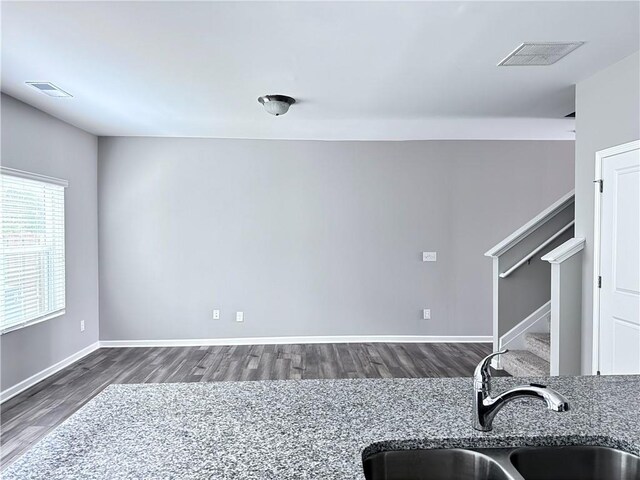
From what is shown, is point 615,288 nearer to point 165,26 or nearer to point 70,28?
point 165,26

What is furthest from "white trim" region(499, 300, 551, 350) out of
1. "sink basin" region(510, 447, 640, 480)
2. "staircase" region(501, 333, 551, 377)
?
"sink basin" region(510, 447, 640, 480)

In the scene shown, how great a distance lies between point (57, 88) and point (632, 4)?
156 inches

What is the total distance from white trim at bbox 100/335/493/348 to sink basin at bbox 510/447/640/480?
4.57 m

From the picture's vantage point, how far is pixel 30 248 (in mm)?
4035

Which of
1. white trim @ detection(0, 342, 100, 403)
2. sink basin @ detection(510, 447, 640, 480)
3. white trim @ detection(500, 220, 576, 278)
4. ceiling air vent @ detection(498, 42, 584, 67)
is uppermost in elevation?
ceiling air vent @ detection(498, 42, 584, 67)

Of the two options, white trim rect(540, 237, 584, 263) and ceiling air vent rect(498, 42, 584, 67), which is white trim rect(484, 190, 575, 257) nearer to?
white trim rect(540, 237, 584, 263)

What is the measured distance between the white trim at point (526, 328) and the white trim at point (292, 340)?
1199 mm

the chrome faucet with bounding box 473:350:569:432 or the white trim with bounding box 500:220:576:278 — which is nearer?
the chrome faucet with bounding box 473:350:569:432

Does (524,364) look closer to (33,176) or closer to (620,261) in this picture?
(620,261)

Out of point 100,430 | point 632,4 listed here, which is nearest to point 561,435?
point 100,430

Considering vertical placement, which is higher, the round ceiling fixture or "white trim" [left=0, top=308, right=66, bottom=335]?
the round ceiling fixture

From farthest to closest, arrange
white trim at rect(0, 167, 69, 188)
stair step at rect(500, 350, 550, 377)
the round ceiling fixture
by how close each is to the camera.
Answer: stair step at rect(500, 350, 550, 377), the round ceiling fixture, white trim at rect(0, 167, 69, 188)

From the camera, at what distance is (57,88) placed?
11.4 ft

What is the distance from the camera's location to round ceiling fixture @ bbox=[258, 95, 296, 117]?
3738mm
